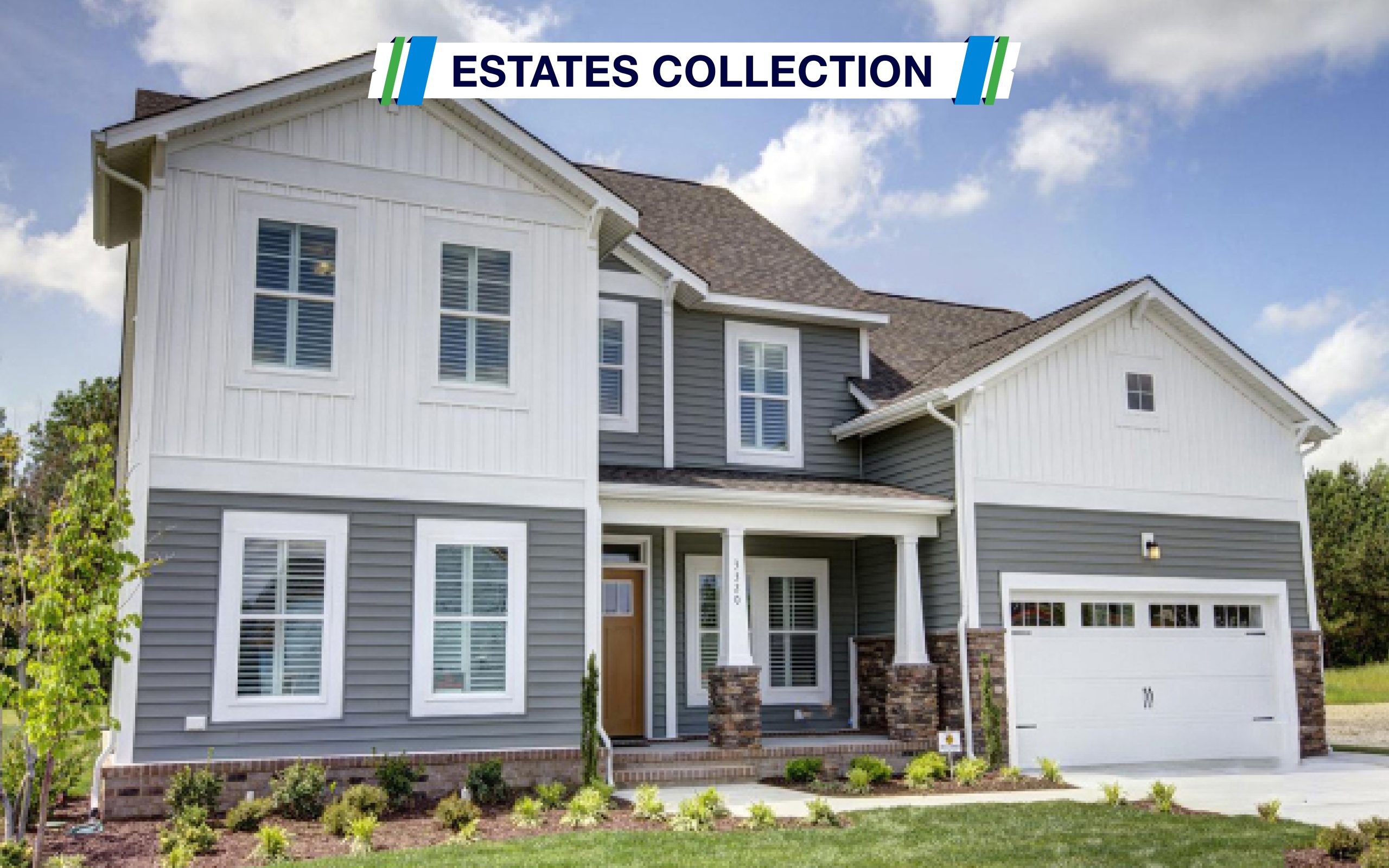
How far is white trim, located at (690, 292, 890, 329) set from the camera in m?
16.1

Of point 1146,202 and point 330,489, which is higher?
point 1146,202

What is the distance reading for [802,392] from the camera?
16859 millimetres

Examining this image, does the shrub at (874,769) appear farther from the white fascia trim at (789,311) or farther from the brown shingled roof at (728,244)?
the brown shingled roof at (728,244)

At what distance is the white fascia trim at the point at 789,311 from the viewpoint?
1609cm

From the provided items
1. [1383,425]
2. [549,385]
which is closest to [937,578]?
[549,385]

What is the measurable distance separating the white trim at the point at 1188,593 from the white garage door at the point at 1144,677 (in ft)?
0.14

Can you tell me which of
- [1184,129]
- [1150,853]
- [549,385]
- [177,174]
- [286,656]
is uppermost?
[1184,129]

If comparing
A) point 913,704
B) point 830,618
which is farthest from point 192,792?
point 830,618

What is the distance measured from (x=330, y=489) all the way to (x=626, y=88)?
15.7ft

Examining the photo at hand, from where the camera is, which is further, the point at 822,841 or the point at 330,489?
the point at 330,489

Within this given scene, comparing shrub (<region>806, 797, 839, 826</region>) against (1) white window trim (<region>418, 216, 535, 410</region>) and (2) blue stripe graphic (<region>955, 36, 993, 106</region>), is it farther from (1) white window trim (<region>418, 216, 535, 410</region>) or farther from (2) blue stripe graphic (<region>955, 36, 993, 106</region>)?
(2) blue stripe graphic (<region>955, 36, 993, 106</region>)

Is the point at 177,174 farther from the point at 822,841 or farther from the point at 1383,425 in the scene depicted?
the point at 1383,425

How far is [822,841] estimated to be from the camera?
9.27 metres

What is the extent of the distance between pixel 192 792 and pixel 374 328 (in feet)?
15.3
